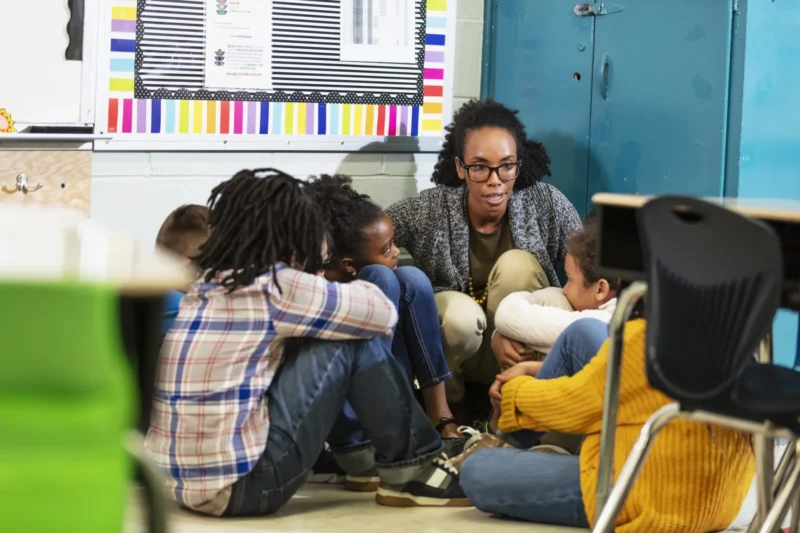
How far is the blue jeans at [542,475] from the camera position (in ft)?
8.16

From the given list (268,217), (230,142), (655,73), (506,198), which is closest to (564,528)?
(268,217)

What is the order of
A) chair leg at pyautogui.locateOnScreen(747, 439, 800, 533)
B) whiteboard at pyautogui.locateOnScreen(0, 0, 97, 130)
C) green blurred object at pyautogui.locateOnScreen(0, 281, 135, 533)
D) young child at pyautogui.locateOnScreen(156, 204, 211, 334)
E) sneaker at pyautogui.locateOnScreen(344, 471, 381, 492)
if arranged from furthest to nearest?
1. whiteboard at pyautogui.locateOnScreen(0, 0, 97, 130)
2. young child at pyautogui.locateOnScreen(156, 204, 211, 334)
3. sneaker at pyautogui.locateOnScreen(344, 471, 381, 492)
4. chair leg at pyautogui.locateOnScreen(747, 439, 800, 533)
5. green blurred object at pyautogui.locateOnScreen(0, 281, 135, 533)

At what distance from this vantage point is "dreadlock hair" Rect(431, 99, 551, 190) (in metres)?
3.57

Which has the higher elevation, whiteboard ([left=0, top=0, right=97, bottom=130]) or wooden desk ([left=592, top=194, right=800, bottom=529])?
whiteboard ([left=0, top=0, right=97, bottom=130])

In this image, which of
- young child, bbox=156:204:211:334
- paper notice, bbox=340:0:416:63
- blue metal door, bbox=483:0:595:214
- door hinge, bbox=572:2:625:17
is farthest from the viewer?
paper notice, bbox=340:0:416:63

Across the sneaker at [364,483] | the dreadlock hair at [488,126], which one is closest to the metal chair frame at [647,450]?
the sneaker at [364,483]

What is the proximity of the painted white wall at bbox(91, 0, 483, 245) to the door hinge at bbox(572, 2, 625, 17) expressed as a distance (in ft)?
1.71

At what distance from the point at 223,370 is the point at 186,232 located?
0.67 meters

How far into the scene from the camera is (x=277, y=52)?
3709mm

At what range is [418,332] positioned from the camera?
309 cm

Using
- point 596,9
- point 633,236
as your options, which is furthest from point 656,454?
point 596,9

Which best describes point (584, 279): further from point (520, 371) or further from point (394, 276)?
point (394, 276)

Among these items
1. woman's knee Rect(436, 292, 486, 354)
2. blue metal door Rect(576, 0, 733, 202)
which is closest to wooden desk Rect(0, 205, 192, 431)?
woman's knee Rect(436, 292, 486, 354)

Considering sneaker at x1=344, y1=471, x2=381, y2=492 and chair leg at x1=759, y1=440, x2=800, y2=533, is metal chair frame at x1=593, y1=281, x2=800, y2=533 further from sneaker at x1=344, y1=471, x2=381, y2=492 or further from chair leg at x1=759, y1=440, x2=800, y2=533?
sneaker at x1=344, y1=471, x2=381, y2=492
